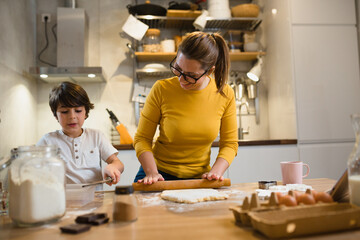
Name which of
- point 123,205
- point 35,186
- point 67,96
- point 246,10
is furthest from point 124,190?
point 246,10

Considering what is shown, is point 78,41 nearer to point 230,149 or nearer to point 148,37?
point 148,37

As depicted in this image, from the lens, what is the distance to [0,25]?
6.46 ft

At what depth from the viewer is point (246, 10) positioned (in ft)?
8.71

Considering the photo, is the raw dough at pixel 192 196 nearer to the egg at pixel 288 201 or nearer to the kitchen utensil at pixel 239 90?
the egg at pixel 288 201

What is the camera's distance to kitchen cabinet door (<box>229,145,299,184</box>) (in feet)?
7.61

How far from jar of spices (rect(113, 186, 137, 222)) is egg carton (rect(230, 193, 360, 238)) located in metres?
0.23

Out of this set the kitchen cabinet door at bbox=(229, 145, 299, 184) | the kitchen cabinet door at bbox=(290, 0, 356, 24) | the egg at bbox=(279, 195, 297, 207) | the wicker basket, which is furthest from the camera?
the wicker basket

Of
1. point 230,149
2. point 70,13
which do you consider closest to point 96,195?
point 230,149

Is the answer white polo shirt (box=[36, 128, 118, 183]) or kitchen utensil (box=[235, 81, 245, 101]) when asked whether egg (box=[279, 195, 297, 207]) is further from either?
kitchen utensil (box=[235, 81, 245, 101])

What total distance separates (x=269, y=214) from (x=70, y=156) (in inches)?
38.7

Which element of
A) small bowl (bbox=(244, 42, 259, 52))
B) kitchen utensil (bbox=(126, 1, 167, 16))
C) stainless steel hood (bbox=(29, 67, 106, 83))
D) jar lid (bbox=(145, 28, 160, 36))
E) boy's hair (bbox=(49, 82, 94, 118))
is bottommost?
boy's hair (bbox=(49, 82, 94, 118))

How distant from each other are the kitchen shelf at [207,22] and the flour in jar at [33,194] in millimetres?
2102

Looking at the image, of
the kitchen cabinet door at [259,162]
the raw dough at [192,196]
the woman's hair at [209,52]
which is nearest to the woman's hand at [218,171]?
the raw dough at [192,196]

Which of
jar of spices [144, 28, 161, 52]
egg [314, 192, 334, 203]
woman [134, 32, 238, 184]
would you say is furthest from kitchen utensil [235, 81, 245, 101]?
egg [314, 192, 334, 203]
